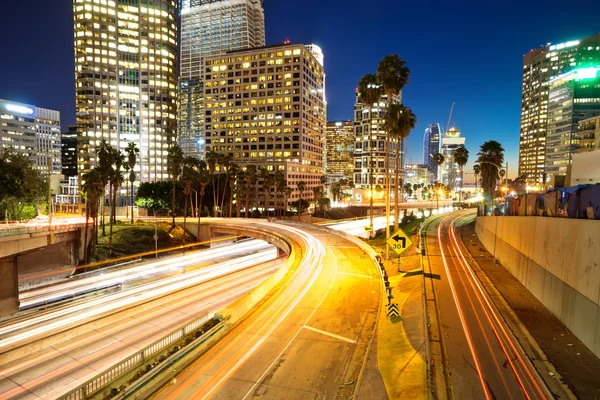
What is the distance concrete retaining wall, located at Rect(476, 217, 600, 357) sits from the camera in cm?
1389

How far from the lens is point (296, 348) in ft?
52.5

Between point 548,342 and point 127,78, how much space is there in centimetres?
18568

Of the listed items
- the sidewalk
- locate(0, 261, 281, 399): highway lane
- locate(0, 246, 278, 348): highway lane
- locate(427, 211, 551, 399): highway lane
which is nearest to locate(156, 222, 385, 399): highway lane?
locate(427, 211, 551, 399): highway lane

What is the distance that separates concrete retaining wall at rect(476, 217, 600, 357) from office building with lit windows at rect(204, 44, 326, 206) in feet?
403

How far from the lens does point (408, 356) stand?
14.1m

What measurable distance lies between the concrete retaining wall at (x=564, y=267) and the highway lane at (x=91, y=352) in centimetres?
2528

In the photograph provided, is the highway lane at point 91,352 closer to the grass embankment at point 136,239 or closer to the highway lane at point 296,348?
the highway lane at point 296,348

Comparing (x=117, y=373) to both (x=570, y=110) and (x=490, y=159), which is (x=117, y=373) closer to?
(x=490, y=159)

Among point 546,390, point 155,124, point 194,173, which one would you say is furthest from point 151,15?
point 546,390

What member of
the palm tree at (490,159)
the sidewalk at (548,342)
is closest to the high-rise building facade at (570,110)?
the palm tree at (490,159)

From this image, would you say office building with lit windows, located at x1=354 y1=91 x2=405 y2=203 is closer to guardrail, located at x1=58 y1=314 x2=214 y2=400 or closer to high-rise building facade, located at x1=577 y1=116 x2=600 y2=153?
high-rise building facade, located at x1=577 y1=116 x2=600 y2=153

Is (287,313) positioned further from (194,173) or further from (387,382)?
(194,173)

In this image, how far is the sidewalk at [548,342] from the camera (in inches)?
484

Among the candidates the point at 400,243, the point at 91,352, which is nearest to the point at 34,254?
the point at 91,352
